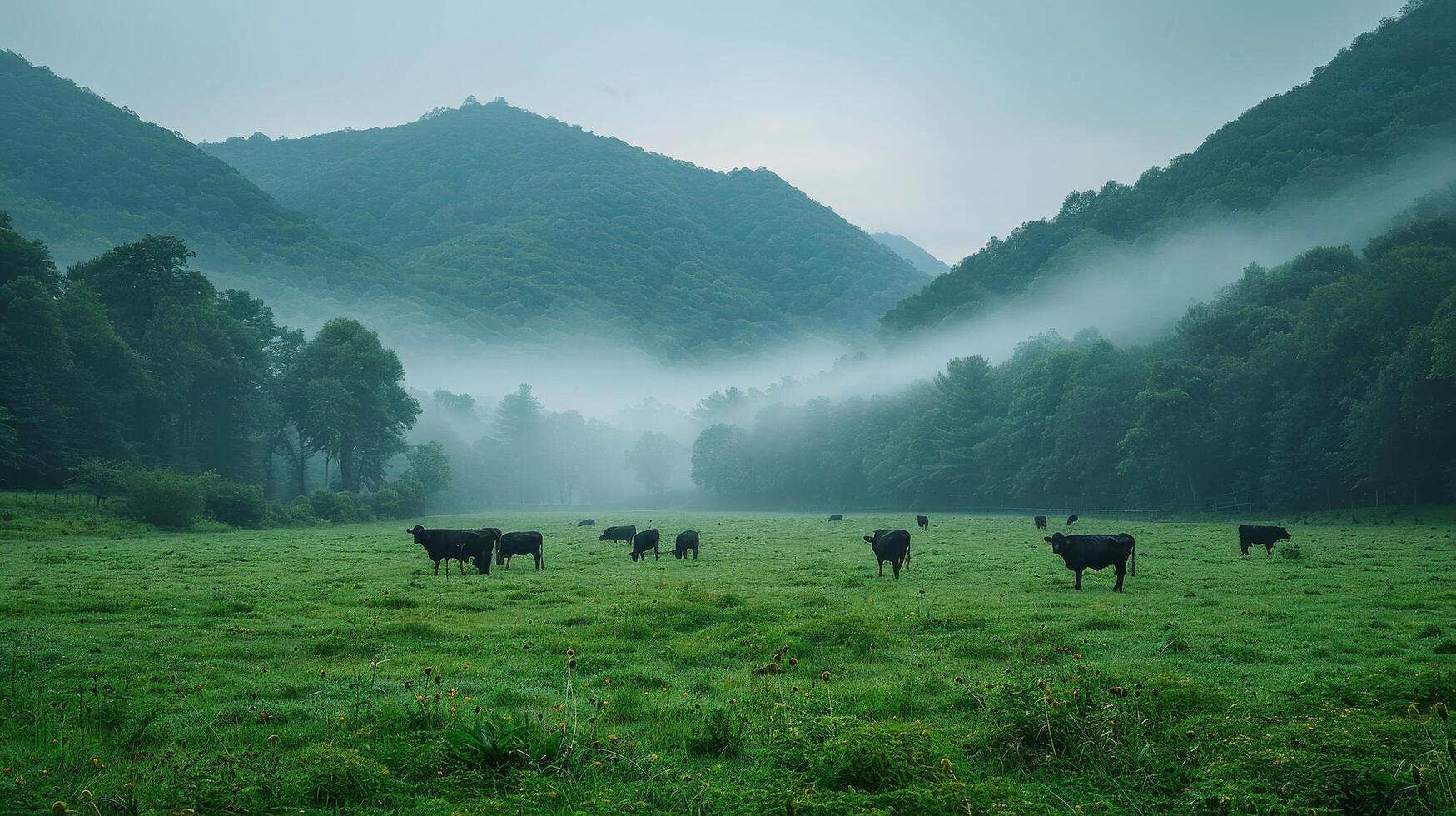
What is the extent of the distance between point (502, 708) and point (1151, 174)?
542ft

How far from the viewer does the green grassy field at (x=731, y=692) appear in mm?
6137

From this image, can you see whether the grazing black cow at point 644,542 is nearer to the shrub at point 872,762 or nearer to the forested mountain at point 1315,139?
the shrub at point 872,762

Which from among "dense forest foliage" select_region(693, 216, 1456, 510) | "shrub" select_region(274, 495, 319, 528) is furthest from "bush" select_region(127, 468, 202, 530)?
"dense forest foliage" select_region(693, 216, 1456, 510)

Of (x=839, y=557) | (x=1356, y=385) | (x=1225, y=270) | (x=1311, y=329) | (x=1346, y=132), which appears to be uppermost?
(x=1346, y=132)

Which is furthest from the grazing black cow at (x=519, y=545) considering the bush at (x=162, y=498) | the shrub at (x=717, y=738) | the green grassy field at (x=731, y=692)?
the bush at (x=162, y=498)

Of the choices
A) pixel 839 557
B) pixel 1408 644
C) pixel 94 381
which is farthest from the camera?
pixel 94 381

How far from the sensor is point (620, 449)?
194 m

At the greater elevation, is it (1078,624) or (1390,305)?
(1390,305)

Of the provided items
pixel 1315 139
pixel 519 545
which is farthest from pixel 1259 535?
pixel 1315 139

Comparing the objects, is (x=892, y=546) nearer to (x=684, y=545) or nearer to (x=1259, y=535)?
(x=684, y=545)

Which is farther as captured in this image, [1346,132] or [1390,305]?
[1346,132]

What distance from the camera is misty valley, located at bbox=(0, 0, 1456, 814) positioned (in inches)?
265

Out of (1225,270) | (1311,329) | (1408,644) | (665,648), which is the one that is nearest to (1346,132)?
(1225,270)

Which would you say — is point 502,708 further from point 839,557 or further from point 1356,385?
point 1356,385
